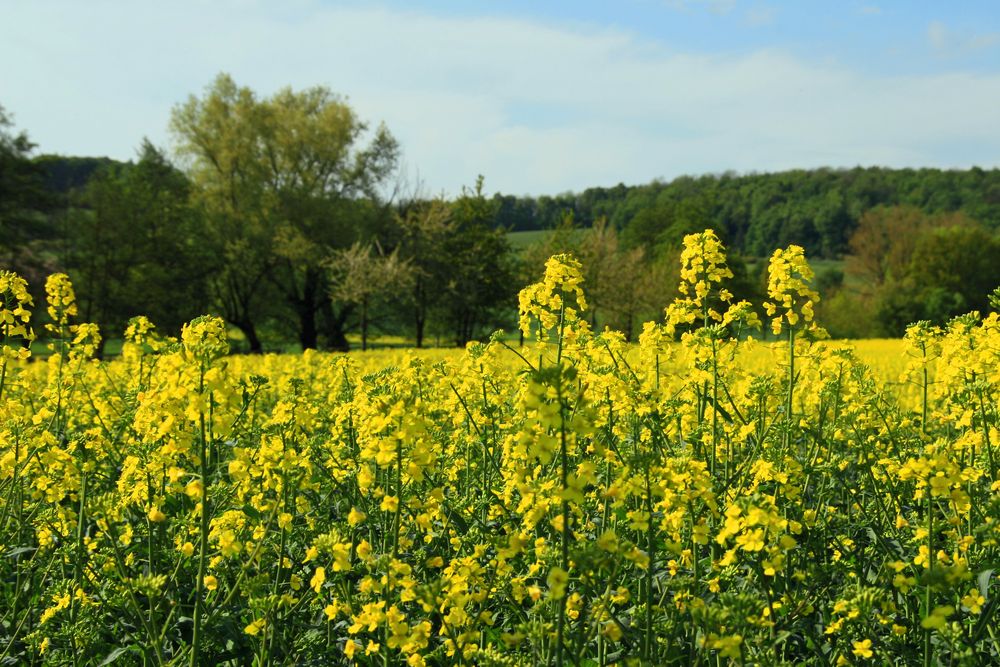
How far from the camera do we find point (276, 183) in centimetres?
3522

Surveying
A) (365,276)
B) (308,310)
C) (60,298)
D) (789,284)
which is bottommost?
(308,310)

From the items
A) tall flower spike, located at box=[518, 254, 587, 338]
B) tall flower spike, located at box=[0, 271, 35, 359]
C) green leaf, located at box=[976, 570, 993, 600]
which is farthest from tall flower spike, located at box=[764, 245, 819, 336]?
tall flower spike, located at box=[0, 271, 35, 359]

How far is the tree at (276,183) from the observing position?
33.2 metres

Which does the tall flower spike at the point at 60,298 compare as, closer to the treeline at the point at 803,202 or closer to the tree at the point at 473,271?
the tree at the point at 473,271

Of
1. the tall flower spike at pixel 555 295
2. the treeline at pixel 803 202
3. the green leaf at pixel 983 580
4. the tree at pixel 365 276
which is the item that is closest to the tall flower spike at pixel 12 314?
the tall flower spike at pixel 555 295

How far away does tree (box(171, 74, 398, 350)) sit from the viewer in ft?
109

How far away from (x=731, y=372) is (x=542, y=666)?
8.70 feet

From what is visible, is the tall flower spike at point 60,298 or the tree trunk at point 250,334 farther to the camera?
the tree trunk at point 250,334

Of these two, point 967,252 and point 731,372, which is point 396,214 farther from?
point 967,252

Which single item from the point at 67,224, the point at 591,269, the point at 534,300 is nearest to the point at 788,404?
the point at 534,300

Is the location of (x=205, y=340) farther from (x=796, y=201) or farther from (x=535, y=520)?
(x=796, y=201)

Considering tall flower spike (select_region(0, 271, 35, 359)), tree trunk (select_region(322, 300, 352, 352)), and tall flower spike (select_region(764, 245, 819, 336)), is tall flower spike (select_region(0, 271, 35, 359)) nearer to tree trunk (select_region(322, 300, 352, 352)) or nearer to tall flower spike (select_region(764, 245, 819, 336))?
tall flower spike (select_region(764, 245, 819, 336))

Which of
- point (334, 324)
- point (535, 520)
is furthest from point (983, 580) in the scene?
point (334, 324)

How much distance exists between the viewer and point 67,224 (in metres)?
33.5
